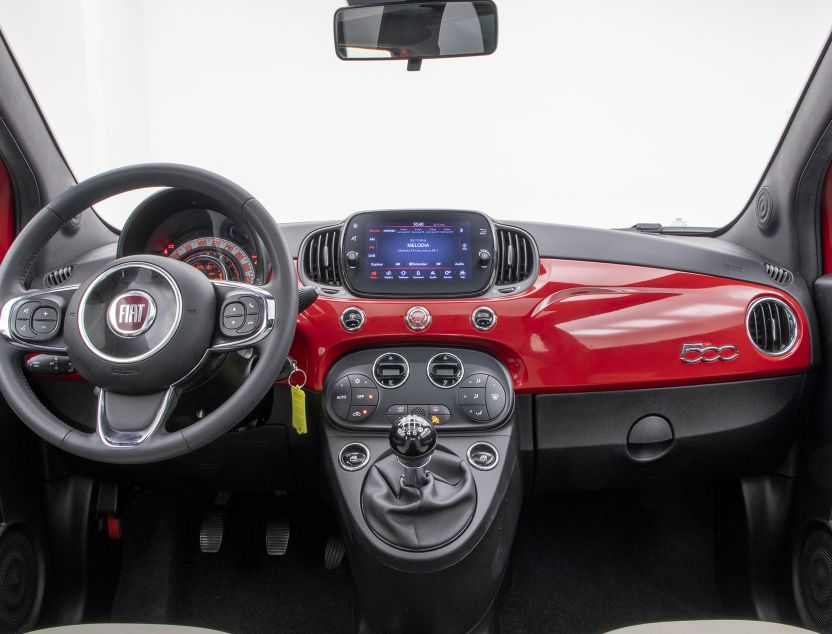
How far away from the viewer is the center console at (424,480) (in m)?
1.48

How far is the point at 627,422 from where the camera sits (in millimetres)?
1801

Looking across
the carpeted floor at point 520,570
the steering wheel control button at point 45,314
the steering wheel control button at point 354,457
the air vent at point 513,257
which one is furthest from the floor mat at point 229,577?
the steering wheel control button at point 45,314

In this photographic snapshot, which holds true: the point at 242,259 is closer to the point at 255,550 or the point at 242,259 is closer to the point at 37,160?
the point at 37,160

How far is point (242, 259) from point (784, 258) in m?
1.54

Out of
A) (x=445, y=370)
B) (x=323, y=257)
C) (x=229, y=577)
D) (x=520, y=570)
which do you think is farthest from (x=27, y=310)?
(x=520, y=570)

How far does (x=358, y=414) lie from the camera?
5.47ft

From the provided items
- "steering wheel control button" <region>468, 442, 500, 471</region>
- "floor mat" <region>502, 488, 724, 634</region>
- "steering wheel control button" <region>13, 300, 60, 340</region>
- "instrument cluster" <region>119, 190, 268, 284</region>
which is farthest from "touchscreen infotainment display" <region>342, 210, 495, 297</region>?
"floor mat" <region>502, 488, 724, 634</region>

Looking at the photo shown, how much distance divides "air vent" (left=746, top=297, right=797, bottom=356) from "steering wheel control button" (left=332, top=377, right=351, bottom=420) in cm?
110

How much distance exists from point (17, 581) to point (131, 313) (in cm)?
109

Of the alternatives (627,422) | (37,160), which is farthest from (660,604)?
(37,160)

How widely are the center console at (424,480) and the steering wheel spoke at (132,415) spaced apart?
475 millimetres

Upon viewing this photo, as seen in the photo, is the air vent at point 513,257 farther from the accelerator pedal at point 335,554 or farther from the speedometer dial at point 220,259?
the accelerator pedal at point 335,554

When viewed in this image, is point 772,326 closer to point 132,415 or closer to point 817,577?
point 817,577

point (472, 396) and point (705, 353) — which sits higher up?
point (705, 353)
